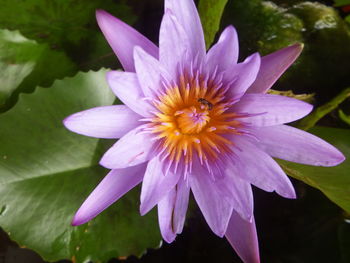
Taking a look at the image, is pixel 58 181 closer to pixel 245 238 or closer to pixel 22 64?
pixel 22 64

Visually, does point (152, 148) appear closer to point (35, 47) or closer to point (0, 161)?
point (0, 161)

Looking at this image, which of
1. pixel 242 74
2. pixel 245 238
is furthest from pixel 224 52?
pixel 245 238

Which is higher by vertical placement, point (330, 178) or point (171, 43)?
point (171, 43)

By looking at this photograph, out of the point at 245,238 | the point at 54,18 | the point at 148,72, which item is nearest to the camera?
the point at 148,72

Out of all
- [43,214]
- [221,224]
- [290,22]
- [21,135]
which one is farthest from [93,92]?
[290,22]

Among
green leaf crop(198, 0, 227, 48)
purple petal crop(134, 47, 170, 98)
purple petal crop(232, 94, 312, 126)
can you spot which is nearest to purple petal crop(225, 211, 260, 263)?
purple petal crop(232, 94, 312, 126)

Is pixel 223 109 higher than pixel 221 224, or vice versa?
pixel 223 109
